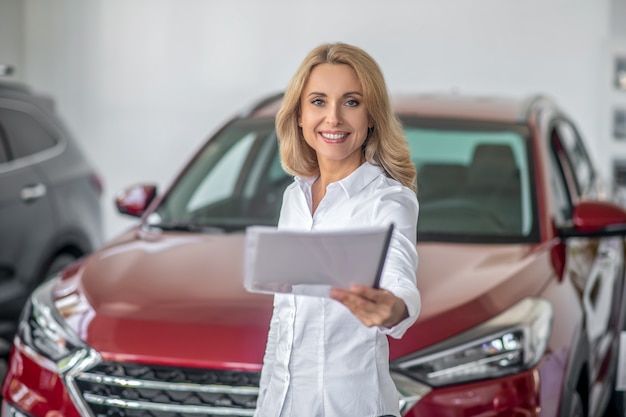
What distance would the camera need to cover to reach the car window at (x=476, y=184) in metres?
3.49

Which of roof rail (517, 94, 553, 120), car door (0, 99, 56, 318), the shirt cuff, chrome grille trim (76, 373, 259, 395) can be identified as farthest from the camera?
car door (0, 99, 56, 318)

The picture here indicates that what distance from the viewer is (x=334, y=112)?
1758mm

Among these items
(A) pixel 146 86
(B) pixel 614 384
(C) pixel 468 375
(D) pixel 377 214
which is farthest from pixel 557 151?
(A) pixel 146 86

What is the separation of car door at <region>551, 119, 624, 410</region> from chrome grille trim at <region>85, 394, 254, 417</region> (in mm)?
1271

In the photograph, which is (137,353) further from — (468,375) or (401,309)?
(401,309)

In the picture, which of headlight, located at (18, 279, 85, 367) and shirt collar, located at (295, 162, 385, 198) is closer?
shirt collar, located at (295, 162, 385, 198)

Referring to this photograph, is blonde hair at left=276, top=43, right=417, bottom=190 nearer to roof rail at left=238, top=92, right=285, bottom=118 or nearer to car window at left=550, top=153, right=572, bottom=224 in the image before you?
car window at left=550, top=153, right=572, bottom=224

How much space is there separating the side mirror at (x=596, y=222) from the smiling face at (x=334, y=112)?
1768 millimetres

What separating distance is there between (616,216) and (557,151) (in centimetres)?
70

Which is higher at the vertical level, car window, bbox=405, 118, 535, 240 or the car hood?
car window, bbox=405, 118, 535, 240

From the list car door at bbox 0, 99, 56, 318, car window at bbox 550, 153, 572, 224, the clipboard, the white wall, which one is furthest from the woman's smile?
the white wall

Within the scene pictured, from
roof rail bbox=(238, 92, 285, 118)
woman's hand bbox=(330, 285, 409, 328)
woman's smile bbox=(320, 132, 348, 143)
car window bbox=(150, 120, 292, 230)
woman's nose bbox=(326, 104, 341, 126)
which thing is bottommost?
car window bbox=(150, 120, 292, 230)

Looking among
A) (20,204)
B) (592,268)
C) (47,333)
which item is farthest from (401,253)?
(20,204)

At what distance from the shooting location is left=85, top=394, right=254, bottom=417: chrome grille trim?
2.55 metres
